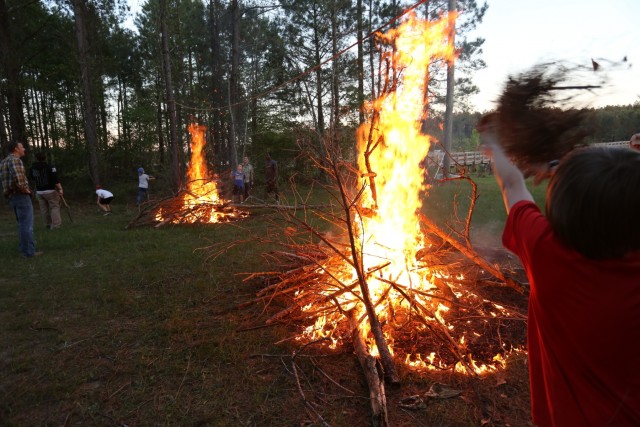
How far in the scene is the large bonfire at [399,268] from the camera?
358 centimetres

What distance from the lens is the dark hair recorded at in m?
0.98

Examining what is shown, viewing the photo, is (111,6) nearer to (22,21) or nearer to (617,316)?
(22,21)

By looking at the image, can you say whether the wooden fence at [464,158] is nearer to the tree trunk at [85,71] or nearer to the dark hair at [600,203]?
the dark hair at [600,203]

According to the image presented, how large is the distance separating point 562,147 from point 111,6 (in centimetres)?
2307

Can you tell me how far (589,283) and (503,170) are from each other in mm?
567

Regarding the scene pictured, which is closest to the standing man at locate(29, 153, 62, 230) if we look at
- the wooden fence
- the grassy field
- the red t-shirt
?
the grassy field

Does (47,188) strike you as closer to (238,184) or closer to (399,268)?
(238,184)

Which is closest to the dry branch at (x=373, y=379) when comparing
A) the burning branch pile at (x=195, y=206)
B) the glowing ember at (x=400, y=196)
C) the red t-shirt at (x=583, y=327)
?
the glowing ember at (x=400, y=196)

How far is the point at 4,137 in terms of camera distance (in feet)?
46.5

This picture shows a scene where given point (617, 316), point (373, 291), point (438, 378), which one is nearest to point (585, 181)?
point (617, 316)

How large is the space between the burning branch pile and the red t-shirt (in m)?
4.34

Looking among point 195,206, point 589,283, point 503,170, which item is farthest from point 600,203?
point 195,206

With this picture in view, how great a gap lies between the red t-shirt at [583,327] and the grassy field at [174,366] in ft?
5.04

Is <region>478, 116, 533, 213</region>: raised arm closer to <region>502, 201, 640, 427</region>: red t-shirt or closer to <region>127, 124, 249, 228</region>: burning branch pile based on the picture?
<region>502, 201, 640, 427</region>: red t-shirt
